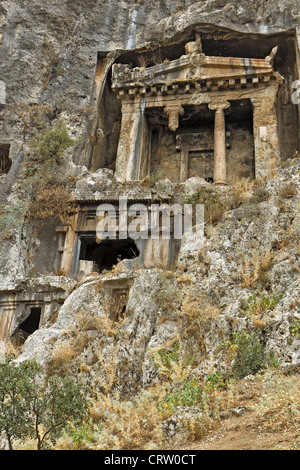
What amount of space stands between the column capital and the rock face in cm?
14

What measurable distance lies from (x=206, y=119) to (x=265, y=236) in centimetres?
952

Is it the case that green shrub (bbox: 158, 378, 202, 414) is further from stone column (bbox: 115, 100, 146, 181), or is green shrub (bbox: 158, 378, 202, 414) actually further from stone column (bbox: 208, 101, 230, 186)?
stone column (bbox: 115, 100, 146, 181)

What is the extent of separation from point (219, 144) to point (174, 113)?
2.13 m

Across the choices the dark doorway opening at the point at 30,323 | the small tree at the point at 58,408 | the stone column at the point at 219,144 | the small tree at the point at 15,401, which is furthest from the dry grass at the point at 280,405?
the stone column at the point at 219,144

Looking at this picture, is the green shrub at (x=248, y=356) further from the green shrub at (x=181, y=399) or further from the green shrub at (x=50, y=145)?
the green shrub at (x=50, y=145)

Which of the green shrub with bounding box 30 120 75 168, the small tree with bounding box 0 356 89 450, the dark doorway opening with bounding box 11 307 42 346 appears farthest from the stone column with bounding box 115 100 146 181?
the small tree with bounding box 0 356 89 450

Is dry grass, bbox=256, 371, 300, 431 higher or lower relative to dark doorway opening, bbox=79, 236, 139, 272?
lower

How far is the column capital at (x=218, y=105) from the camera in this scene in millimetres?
16969

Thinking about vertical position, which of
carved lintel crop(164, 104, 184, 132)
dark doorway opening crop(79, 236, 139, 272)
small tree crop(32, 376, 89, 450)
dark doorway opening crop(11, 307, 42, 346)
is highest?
carved lintel crop(164, 104, 184, 132)

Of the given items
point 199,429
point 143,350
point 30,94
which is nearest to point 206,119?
point 30,94

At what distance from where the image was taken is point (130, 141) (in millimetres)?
16969

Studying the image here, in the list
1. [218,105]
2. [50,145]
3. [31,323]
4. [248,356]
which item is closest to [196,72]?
[218,105]

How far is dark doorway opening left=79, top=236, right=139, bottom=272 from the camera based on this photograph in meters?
14.1

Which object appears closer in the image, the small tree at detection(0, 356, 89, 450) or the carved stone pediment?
the small tree at detection(0, 356, 89, 450)
